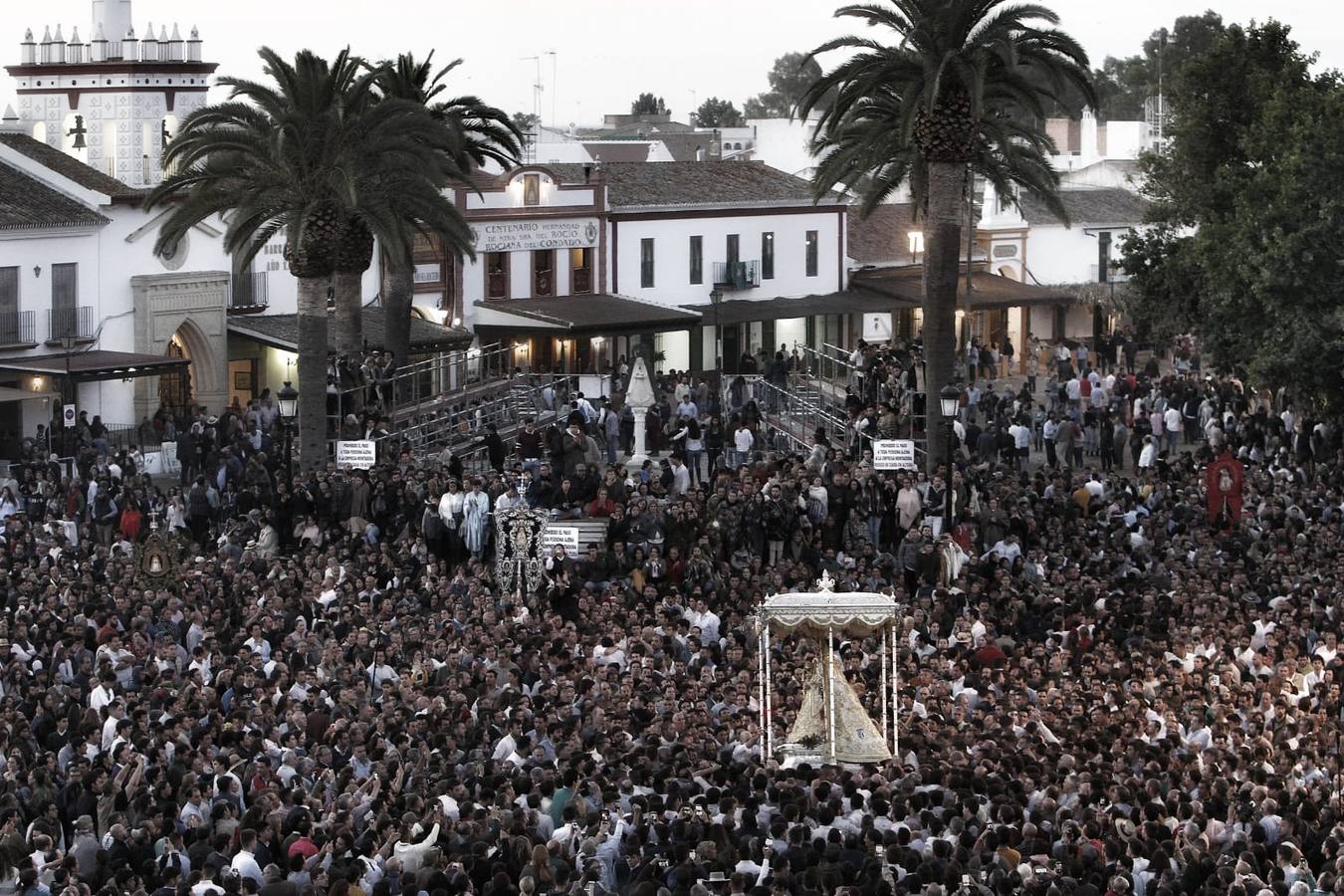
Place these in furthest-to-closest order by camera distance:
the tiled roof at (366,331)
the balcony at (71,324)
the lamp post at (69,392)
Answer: the tiled roof at (366,331)
the balcony at (71,324)
the lamp post at (69,392)

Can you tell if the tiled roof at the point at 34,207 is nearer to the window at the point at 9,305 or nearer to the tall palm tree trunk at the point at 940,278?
the window at the point at 9,305

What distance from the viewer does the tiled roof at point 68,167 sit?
162ft

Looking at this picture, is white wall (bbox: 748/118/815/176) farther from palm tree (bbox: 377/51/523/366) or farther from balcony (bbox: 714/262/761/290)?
palm tree (bbox: 377/51/523/366)

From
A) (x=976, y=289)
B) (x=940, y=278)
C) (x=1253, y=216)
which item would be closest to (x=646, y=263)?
(x=976, y=289)

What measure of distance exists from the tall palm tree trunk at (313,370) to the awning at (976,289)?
2660 cm

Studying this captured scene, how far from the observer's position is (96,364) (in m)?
46.4

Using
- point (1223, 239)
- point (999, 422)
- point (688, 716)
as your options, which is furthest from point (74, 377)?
point (688, 716)

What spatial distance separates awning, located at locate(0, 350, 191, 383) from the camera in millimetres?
45719

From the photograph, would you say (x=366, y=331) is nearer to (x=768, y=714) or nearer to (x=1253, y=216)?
(x=1253, y=216)

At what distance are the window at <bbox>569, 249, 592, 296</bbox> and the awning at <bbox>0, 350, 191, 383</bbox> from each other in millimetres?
12628

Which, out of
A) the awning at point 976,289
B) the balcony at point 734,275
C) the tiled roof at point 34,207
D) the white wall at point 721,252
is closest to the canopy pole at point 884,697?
the tiled roof at point 34,207

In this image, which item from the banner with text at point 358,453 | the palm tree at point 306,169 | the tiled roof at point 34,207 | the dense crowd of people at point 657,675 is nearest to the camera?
the dense crowd of people at point 657,675

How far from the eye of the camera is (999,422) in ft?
137

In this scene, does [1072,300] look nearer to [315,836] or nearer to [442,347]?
[442,347]
